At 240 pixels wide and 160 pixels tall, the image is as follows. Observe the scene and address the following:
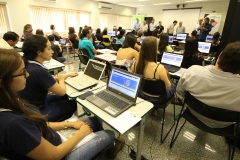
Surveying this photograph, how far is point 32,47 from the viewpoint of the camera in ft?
4.30

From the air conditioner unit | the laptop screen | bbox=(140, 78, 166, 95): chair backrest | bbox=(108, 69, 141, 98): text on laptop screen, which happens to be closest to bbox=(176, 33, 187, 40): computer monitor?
the air conditioner unit

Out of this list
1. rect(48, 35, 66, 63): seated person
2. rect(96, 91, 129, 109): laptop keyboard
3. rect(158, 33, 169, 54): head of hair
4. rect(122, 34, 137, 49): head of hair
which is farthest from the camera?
rect(48, 35, 66, 63): seated person

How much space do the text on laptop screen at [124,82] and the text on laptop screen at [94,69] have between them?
0.91ft

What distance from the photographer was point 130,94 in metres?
1.27

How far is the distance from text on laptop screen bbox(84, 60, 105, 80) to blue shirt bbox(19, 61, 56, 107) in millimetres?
522

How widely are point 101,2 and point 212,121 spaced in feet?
31.6

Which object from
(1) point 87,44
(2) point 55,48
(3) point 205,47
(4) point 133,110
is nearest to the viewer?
(4) point 133,110

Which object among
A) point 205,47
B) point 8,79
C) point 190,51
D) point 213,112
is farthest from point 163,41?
point 8,79

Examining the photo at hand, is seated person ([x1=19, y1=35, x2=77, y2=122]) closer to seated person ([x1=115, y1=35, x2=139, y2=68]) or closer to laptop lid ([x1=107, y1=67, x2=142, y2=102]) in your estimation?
laptop lid ([x1=107, y1=67, x2=142, y2=102])

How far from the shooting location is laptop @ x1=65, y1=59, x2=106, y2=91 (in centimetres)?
152

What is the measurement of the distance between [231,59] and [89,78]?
1.43 m

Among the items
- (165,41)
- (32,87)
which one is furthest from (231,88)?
(165,41)

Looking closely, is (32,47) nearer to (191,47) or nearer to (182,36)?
(191,47)

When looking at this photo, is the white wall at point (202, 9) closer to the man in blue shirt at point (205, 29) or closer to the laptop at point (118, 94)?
the man in blue shirt at point (205, 29)
